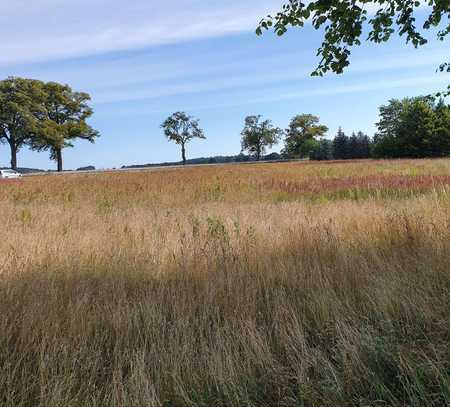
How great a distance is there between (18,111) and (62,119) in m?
10.3

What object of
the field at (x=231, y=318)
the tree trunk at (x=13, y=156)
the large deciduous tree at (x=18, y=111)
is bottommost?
the field at (x=231, y=318)

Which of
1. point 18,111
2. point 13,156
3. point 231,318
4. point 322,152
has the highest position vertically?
point 18,111

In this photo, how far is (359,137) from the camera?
94500mm

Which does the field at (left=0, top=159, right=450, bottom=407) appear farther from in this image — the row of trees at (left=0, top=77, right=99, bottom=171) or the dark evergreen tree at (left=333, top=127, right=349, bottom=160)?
the dark evergreen tree at (left=333, top=127, right=349, bottom=160)

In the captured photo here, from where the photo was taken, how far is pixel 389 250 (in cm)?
439

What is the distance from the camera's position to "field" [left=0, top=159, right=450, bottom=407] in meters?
2.22

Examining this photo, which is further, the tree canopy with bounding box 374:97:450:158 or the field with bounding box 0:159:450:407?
the tree canopy with bounding box 374:97:450:158

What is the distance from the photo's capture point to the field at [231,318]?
2223 millimetres

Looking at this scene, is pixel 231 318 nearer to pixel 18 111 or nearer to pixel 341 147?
pixel 18 111

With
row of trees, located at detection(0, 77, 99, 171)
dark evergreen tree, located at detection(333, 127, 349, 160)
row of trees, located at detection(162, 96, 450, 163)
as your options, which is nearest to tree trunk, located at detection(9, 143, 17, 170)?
row of trees, located at detection(0, 77, 99, 171)

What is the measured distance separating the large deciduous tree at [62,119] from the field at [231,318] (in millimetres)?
50465

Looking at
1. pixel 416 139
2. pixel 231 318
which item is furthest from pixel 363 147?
pixel 231 318

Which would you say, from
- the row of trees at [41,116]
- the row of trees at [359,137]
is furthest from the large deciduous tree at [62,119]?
the row of trees at [359,137]

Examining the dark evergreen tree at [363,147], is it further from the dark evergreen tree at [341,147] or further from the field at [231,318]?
the field at [231,318]
